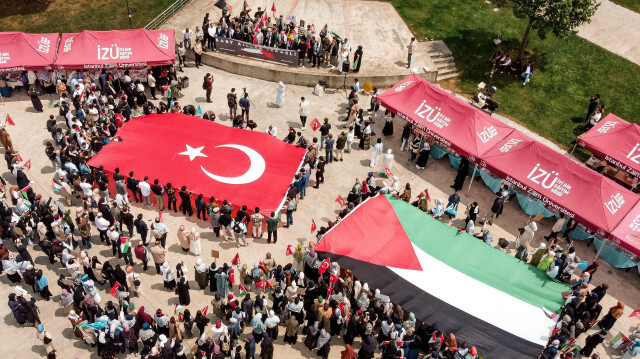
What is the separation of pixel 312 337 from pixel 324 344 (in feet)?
1.44

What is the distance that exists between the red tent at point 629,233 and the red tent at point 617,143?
3.81 meters

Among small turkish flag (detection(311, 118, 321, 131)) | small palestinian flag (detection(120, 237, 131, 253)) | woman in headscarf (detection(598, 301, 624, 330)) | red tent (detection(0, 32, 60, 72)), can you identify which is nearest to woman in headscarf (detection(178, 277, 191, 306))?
small palestinian flag (detection(120, 237, 131, 253))

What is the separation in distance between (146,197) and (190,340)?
6.72m

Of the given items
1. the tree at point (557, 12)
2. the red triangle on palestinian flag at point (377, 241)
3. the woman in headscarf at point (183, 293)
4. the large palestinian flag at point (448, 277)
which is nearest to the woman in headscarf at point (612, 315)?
the large palestinian flag at point (448, 277)

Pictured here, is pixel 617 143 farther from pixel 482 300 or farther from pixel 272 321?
pixel 272 321

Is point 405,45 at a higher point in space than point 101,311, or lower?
higher

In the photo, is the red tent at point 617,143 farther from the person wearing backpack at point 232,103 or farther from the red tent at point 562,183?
the person wearing backpack at point 232,103

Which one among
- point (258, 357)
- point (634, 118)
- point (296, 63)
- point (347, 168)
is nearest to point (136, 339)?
point (258, 357)

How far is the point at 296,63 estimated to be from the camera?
31453 mm

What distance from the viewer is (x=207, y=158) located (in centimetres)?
2464

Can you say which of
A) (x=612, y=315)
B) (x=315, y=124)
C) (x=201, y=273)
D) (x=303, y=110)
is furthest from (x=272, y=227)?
(x=612, y=315)

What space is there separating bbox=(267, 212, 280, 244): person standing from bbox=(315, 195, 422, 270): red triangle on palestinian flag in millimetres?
2187

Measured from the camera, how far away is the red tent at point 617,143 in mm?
25500

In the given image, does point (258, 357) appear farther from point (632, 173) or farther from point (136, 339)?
point (632, 173)
